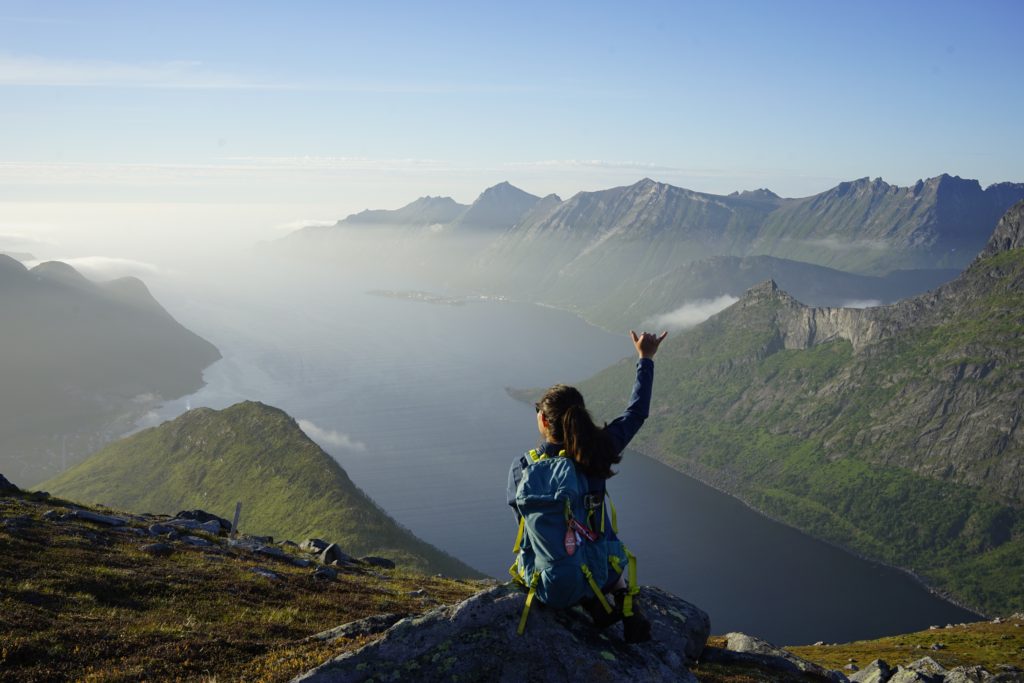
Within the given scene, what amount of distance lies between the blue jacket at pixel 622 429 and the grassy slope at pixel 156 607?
6240 mm

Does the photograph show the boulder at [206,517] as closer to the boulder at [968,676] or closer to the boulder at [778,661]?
the boulder at [778,661]

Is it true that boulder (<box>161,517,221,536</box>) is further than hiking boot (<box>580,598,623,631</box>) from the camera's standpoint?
Yes

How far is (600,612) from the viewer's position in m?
12.4

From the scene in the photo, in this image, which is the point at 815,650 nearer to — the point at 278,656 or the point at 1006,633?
the point at 1006,633

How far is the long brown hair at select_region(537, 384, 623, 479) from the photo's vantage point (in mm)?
11938

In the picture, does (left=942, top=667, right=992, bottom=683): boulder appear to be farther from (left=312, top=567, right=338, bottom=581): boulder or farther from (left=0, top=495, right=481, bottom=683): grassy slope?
(left=312, top=567, right=338, bottom=581): boulder

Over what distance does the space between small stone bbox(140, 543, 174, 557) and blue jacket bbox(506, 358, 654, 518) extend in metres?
28.3

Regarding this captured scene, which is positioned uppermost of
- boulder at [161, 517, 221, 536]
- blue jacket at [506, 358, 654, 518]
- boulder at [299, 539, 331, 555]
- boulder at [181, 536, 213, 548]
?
blue jacket at [506, 358, 654, 518]

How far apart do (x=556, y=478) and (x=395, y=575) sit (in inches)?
1497

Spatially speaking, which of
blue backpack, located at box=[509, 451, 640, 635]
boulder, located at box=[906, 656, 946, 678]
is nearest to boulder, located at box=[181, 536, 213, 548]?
blue backpack, located at box=[509, 451, 640, 635]

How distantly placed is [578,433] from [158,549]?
30700 mm

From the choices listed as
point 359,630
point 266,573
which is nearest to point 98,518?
point 266,573

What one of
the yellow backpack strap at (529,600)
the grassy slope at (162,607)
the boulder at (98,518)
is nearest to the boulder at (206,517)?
the grassy slope at (162,607)

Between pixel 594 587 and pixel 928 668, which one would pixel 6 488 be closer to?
pixel 594 587
